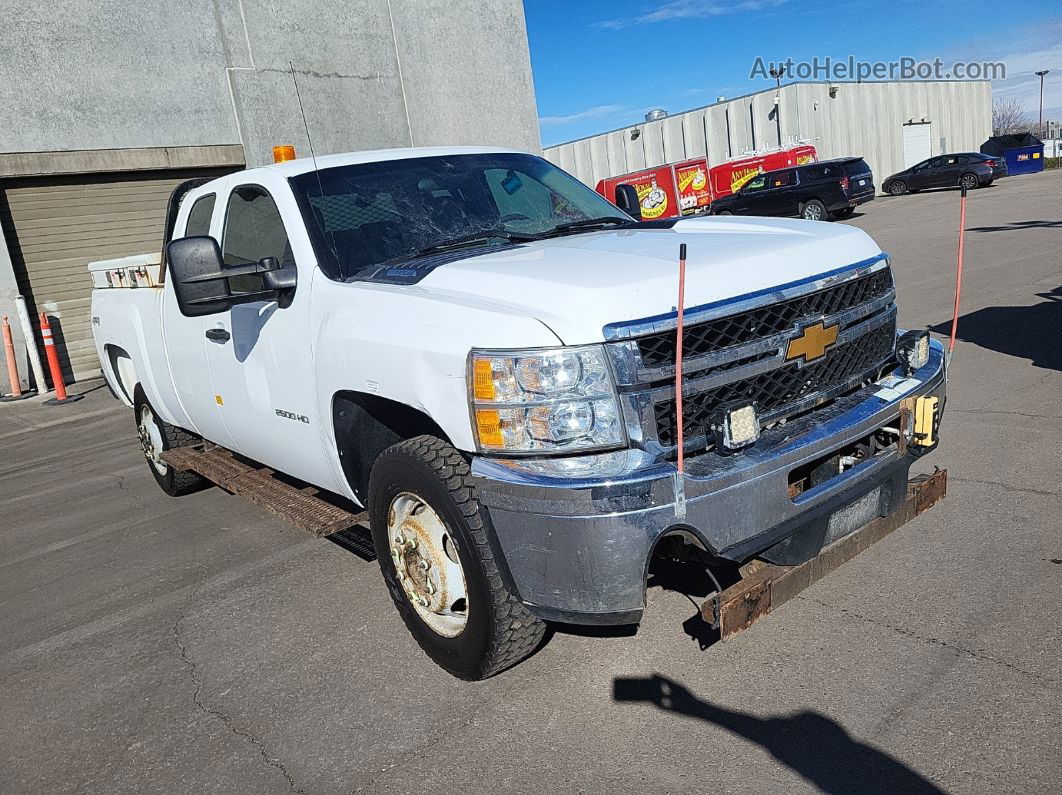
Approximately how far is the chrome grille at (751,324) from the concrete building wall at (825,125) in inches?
1251

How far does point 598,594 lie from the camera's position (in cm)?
267

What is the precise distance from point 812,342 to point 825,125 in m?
34.6

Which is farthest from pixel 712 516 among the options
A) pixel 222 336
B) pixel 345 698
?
pixel 222 336

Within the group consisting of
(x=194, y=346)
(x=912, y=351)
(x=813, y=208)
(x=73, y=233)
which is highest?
(x=73, y=233)

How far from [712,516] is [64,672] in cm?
307

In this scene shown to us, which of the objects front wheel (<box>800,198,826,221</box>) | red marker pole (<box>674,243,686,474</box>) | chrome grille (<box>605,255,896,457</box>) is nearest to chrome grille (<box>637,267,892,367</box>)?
chrome grille (<box>605,255,896,457</box>)

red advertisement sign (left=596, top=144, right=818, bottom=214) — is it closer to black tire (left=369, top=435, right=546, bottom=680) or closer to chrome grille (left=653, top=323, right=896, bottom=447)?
chrome grille (left=653, top=323, right=896, bottom=447)

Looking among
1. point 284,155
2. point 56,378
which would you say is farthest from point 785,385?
point 56,378

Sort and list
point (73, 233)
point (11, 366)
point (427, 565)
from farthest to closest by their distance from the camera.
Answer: point (73, 233), point (11, 366), point (427, 565)

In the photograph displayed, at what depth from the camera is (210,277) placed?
3.63 metres

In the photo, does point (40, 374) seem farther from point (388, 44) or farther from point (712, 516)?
point (712, 516)

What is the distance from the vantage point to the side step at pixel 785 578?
2.69 m

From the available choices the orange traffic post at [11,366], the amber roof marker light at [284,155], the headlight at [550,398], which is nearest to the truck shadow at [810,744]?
the headlight at [550,398]

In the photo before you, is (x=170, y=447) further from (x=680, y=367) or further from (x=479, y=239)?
(x=680, y=367)
